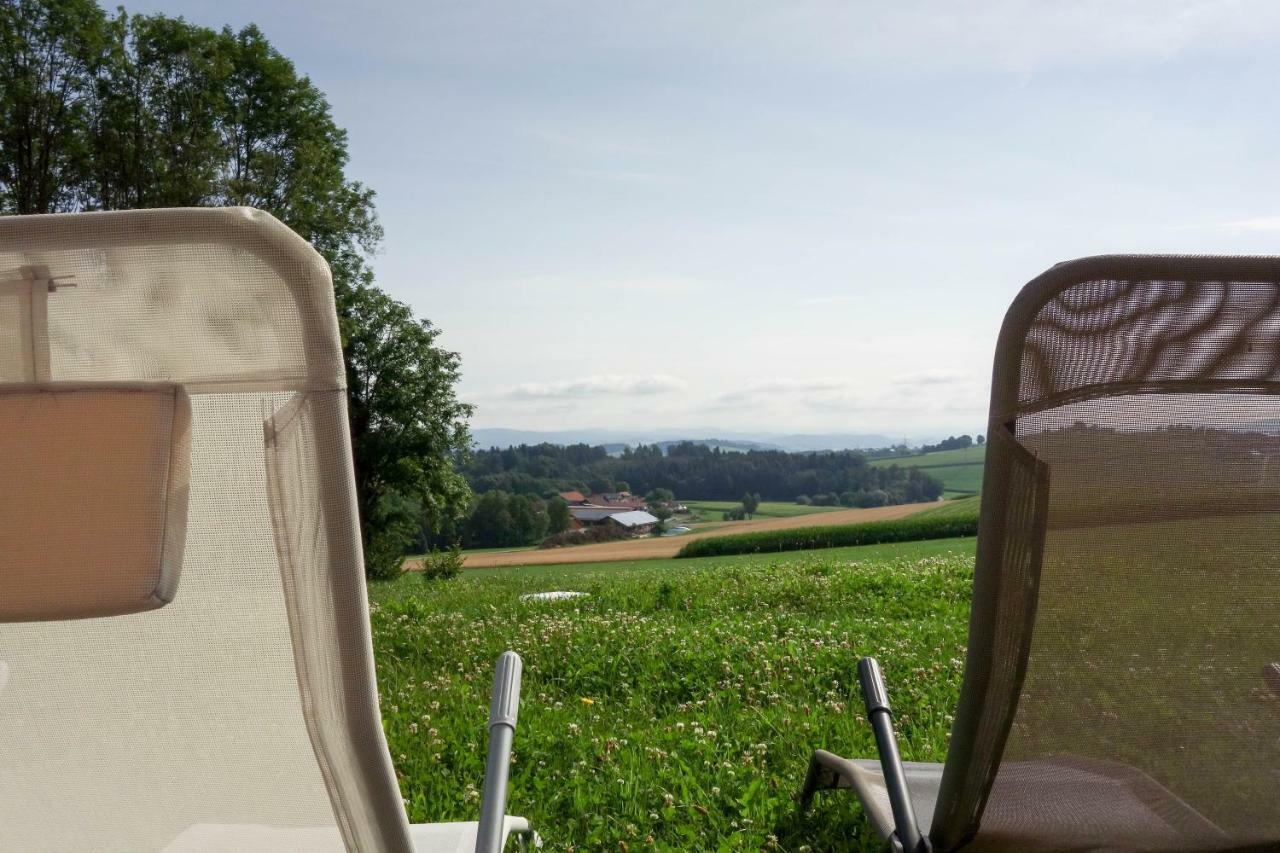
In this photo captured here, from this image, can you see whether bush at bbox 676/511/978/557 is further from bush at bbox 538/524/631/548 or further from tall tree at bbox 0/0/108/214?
tall tree at bbox 0/0/108/214

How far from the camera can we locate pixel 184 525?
46.1 inches

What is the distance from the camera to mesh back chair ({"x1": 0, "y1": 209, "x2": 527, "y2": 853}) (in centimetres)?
108

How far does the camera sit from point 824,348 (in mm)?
22250

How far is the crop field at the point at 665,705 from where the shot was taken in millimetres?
2785

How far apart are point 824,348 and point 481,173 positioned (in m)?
8.30

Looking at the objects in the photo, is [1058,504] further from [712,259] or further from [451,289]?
[712,259]

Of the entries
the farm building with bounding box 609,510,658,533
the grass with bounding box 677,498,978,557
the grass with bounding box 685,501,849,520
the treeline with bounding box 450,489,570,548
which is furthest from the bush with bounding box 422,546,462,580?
the grass with bounding box 685,501,849,520

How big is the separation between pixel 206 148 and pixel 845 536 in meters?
15.8

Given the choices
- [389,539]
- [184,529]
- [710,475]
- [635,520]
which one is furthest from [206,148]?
[710,475]

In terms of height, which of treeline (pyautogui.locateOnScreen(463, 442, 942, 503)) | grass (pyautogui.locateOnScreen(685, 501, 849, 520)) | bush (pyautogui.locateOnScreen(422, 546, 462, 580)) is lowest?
grass (pyautogui.locateOnScreen(685, 501, 849, 520))

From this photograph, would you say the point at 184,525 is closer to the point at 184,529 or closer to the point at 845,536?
the point at 184,529

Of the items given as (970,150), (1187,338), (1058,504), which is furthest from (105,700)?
(970,150)

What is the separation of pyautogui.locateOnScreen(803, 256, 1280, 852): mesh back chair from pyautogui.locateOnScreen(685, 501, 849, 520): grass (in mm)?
44351

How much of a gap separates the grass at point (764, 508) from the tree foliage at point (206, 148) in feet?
70.3
